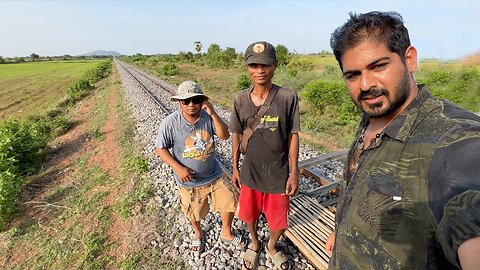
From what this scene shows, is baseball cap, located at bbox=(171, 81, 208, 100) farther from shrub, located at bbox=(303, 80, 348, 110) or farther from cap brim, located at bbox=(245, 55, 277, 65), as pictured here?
shrub, located at bbox=(303, 80, 348, 110)

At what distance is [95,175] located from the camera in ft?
19.5

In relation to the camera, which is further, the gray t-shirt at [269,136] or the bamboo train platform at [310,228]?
the bamboo train platform at [310,228]

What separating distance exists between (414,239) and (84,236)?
4.22 meters

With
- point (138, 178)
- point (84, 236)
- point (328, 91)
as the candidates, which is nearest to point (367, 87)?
point (84, 236)

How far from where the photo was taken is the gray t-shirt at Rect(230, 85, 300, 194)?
7.97ft

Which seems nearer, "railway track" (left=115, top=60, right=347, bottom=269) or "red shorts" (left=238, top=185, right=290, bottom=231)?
"red shorts" (left=238, top=185, right=290, bottom=231)

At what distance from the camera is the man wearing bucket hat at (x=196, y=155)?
2871 millimetres

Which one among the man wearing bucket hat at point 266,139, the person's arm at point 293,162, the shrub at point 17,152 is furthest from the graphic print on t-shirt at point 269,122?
the shrub at point 17,152

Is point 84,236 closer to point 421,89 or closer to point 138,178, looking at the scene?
point 138,178

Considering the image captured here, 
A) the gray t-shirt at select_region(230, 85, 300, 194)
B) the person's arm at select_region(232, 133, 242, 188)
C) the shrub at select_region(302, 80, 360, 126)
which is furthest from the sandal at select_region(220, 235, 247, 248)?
the shrub at select_region(302, 80, 360, 126)

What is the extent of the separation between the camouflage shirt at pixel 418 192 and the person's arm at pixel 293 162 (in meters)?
1.30

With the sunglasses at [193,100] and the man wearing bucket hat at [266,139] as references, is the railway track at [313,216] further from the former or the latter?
the sunglasses at [193,100]

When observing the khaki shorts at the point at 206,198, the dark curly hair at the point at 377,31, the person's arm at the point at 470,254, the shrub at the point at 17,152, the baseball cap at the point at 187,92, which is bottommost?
the shrub at the point at 17,152

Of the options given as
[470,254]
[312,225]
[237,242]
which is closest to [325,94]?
[312,225]
